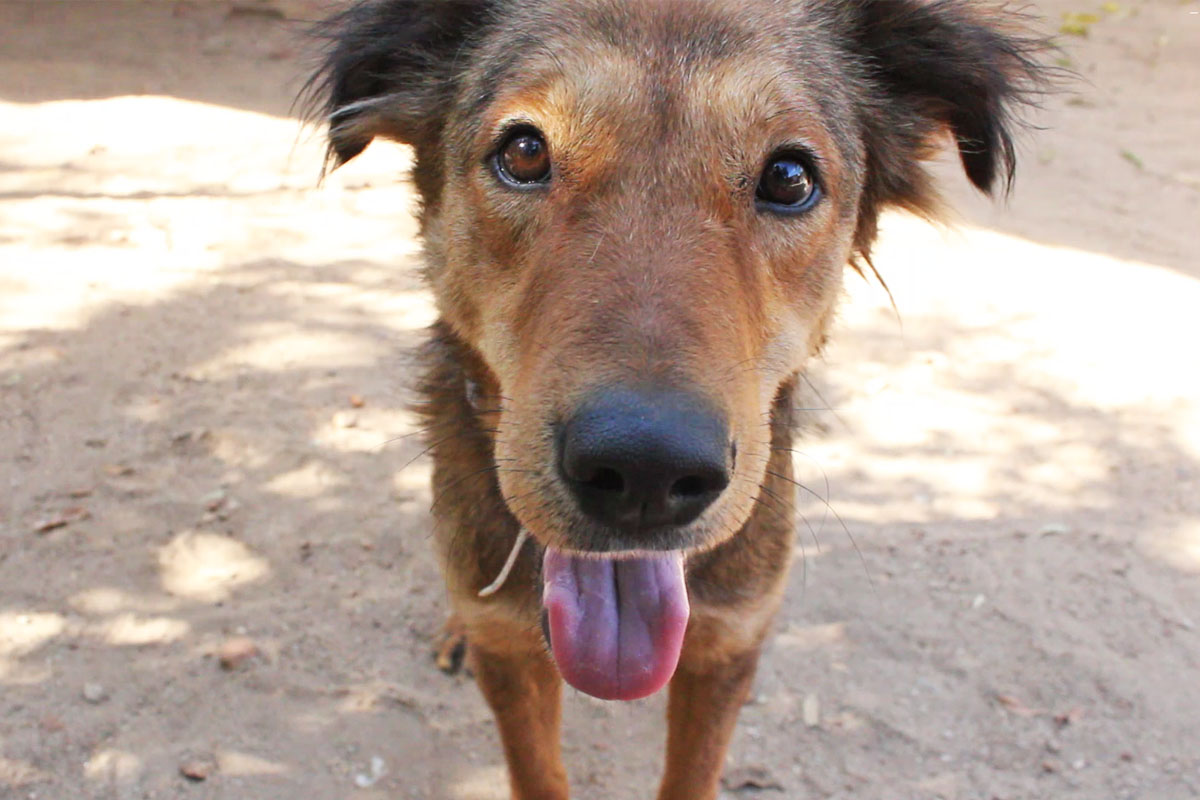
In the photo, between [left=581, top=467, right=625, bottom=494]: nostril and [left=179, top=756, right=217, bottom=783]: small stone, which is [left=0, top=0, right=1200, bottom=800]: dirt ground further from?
[left=581, top=467, right=625, bottom=494]: nostril

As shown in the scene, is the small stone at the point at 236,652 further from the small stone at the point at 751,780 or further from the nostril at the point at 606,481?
the nostril at the point at 606,481

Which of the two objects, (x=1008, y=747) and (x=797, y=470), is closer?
(x=1008, y=747)

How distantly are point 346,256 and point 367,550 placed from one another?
229cm

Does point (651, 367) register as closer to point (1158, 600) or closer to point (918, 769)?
point (918, 769)

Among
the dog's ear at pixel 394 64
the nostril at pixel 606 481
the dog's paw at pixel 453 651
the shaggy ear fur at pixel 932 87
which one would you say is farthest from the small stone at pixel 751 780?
the dog's ear at pixel 394 64

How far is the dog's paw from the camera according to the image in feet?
12.7

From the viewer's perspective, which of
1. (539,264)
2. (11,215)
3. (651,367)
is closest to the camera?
(651,367)

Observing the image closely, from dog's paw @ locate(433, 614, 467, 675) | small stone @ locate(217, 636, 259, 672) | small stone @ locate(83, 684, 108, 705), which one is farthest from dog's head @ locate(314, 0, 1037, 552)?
small stone @ locate(83, 684, 108, 705)

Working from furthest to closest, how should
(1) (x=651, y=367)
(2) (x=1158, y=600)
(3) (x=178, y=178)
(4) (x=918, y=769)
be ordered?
(3) (x=178, y=178), (2) (x=1158, y=600), (4) (x=918, y=769), (1) (x=651, y=367)

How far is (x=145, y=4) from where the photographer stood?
9406 mm

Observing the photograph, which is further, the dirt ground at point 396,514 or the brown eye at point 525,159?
the dirt ground at point 396,514

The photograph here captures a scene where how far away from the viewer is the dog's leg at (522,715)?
3188 mm

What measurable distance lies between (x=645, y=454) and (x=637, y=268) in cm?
52

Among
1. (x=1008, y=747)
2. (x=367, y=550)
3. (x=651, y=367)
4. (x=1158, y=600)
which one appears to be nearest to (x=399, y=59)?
(x=651, y=367)
